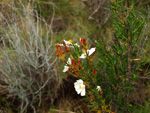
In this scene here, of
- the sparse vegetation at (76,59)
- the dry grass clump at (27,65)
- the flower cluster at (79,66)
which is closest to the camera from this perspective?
the flower cluster at (79,66)

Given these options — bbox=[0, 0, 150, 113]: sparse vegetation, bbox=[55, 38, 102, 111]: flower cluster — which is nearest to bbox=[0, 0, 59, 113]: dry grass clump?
bbox=[0, 0, 150, 113]: sparse vegetation

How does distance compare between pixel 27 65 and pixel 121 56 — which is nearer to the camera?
pixel 121 56

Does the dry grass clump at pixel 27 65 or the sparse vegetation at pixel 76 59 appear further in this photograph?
the dry grass clump at pixel 27 65

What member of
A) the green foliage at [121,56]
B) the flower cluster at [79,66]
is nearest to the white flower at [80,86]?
the flower cluster at [79,66]

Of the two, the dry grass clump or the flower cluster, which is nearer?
the flower cluster

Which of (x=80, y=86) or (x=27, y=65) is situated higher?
(x=27, y=65)

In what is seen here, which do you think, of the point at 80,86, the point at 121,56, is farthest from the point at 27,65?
the point at 121,56

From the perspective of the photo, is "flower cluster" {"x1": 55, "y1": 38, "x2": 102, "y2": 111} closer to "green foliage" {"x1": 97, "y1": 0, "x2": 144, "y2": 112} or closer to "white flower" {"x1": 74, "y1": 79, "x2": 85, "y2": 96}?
"white flower" {"x1": 74, "y1": 79, "x2": 85, "y2": 96}

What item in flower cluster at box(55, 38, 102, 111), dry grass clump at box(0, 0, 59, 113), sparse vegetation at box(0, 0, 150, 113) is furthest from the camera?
dry grass clump at box(0, 0, 59, 113)

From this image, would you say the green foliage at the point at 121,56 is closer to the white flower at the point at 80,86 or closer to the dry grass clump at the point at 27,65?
the white flower at the point at 80,86

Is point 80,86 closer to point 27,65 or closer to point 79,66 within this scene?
point 79,66

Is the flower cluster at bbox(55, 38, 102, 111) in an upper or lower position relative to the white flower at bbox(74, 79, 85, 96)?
upper
